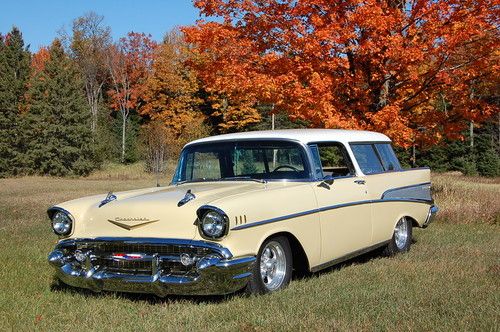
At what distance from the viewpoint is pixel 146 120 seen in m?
53.5

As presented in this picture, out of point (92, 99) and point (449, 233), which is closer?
point (449, 233)

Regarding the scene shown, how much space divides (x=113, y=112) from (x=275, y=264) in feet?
175

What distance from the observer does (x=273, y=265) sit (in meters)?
5.33

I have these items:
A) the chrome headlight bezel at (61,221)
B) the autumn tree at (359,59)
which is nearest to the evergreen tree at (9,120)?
the autumn tree at (359,59)

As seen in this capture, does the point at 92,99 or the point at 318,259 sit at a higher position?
the point at 92,99

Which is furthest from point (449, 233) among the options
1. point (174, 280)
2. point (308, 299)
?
point (174, 280)

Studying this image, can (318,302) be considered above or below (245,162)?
below

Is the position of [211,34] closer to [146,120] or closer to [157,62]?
[157,62]

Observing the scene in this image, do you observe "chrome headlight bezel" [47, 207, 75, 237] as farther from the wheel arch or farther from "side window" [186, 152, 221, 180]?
the wheel arch

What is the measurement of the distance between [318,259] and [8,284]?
3126 mm

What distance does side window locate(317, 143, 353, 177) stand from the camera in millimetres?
6551

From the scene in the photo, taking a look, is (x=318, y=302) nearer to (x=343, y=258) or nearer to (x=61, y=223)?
(x=343, y=258)

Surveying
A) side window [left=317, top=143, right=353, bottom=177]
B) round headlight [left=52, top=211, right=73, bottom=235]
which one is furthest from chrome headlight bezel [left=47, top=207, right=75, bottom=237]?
side window [left=317, top=143, right=353, bottom=177]

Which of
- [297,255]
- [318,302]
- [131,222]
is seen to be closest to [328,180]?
[297,255]
